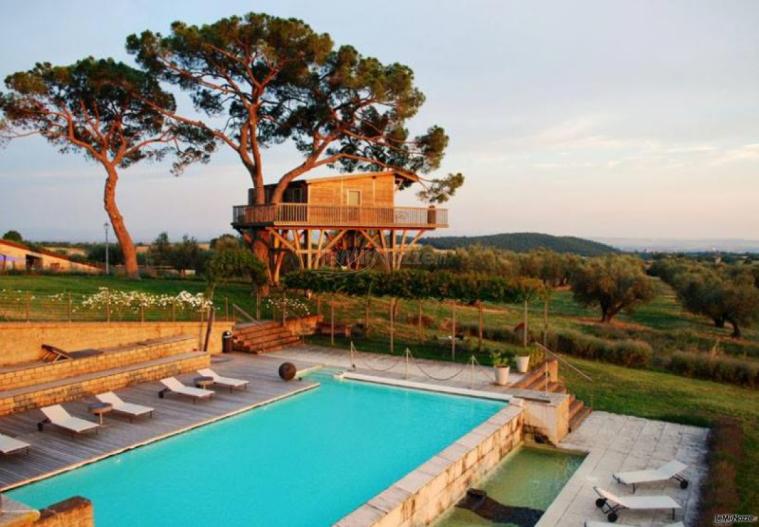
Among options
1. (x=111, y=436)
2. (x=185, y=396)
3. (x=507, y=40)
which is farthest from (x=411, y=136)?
(x=111, y=436)

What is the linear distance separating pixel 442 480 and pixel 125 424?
6.05 metres

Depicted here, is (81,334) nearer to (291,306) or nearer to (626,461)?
(291,306)

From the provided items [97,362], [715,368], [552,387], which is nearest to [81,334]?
[97,362]

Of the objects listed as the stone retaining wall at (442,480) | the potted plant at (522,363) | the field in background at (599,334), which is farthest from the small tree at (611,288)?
the stone retaining wall at (442,480)

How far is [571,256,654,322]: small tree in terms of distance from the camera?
30734 millimetres

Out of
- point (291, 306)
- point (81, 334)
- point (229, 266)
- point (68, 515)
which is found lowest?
point (68, 515)

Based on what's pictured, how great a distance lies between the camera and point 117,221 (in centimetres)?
2689

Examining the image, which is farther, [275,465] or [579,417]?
[579,417]

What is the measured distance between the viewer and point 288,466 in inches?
364

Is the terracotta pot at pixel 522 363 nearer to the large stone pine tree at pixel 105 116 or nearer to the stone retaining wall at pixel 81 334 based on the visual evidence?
the stone retaining wall at pixel 81 334

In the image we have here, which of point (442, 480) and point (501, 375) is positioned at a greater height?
point (501, 375)

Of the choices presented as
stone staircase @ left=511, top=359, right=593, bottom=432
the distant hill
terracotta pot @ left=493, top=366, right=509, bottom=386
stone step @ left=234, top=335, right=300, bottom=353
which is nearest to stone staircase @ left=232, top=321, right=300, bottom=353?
stone step @ left=234, top=335, right=300, bottom=353

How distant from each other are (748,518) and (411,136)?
2360 centimetres

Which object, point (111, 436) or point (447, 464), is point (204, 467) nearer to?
point (111, 436)
